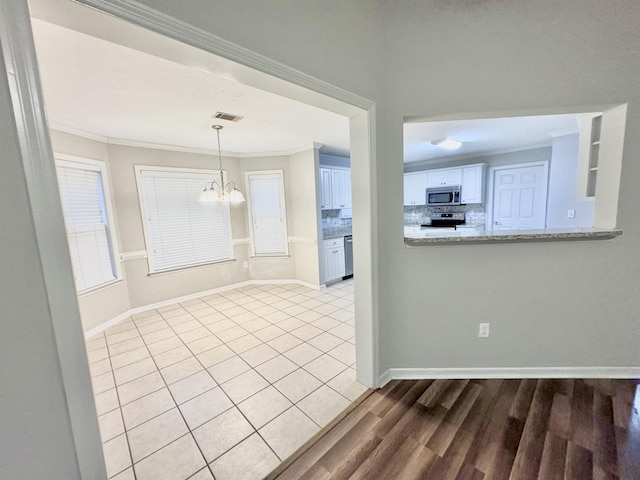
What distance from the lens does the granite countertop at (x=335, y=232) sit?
16.4 ft

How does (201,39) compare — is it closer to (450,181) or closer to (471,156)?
(450,181)

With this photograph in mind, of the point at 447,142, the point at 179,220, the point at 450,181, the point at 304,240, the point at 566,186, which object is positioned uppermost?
the point at 447,142

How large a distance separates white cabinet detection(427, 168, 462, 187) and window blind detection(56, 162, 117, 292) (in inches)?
231

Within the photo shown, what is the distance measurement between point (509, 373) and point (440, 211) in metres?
4.67

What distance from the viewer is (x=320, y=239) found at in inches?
181

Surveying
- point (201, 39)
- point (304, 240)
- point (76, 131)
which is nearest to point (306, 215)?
point (304, 240)

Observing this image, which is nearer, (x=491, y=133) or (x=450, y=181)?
(x=491, y=133)

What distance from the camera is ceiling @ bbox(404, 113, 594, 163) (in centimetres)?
322

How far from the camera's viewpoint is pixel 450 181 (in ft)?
18.3

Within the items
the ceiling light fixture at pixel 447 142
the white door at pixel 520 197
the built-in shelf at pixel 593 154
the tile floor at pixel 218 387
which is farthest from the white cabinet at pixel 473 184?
the tile floor at pixel 218 387

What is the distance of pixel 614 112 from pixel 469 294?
1.60 m

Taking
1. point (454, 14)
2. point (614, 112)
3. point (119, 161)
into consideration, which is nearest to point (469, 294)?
point (614, 112)

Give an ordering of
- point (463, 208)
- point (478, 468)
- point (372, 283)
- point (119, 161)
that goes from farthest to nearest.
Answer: point (463, 208) < point (119, 161) < point (372, 283) < point (478, 468)

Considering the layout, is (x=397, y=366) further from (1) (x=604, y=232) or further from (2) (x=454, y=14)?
(2) (x=454, y=14)
